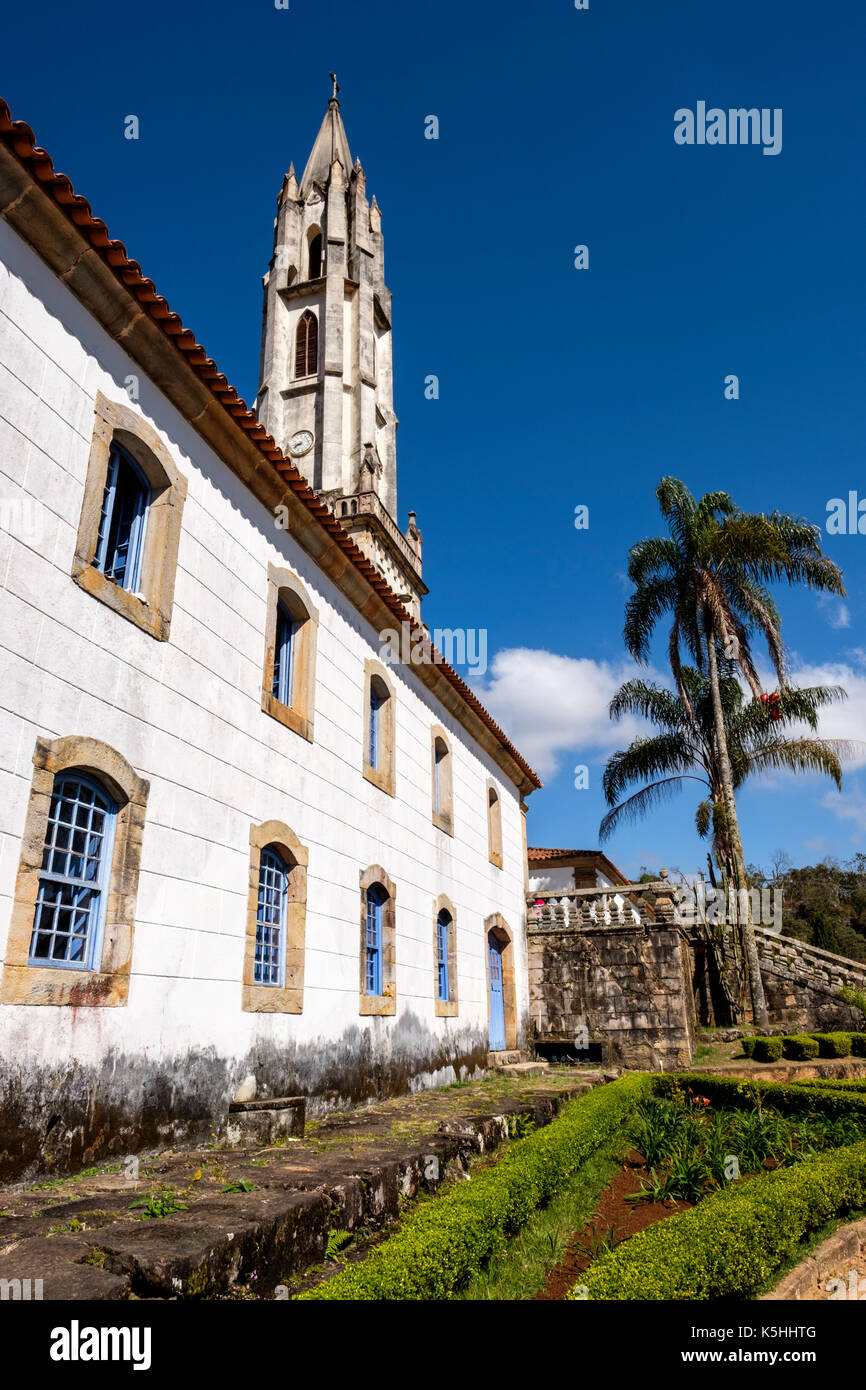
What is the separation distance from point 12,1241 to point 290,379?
87.1 feet

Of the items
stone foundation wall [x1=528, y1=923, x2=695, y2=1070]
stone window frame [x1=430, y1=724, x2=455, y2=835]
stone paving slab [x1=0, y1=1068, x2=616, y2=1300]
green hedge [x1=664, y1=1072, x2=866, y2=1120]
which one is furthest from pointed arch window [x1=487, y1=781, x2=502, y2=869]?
stone paving slab [x1=0, y1=1068, x2=616, y2=1300]

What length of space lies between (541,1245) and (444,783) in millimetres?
9519

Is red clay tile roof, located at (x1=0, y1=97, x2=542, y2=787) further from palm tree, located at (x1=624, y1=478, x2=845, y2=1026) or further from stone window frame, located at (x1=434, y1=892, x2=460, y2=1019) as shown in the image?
palm tree, located at (x1=624, y1=478, x2=845, y2=1026)

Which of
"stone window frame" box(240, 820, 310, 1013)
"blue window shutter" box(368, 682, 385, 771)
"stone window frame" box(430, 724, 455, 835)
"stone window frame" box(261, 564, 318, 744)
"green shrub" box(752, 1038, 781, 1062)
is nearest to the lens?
"stone window frame" box(240, 820, 310, 1013)

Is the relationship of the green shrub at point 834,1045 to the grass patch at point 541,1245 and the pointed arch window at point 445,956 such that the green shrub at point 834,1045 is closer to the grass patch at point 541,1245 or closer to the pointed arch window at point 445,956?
the pointed arch window at point 445,956

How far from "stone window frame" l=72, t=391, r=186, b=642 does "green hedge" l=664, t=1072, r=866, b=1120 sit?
27.7 ft

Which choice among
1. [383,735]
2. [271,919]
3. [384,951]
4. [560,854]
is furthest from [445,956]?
[560,854]

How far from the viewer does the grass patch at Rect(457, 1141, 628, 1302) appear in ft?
15.1

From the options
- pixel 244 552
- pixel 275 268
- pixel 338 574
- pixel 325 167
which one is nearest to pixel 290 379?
pixel 275 268

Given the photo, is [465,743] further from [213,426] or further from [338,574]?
[213,426]

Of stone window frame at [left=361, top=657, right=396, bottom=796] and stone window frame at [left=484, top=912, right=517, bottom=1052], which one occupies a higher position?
stone window frame at [left=361, top=657, right=396, bottom=796]

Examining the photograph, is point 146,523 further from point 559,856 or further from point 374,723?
point 559,856

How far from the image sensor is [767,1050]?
45.1ft

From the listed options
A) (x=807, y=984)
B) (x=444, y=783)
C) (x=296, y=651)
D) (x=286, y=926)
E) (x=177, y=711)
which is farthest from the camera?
(x=807, y=984)
